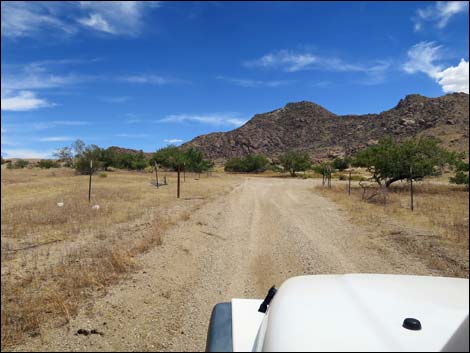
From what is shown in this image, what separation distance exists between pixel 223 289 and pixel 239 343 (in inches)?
160

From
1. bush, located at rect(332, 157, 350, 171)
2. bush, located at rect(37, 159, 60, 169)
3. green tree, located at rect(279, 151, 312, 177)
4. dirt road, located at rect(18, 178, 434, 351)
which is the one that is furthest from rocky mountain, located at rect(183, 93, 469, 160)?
dirt road, located at rect(18, 178, 434, 351)

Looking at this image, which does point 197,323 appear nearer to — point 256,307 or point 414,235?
point 256,307

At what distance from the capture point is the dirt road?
4.51 m

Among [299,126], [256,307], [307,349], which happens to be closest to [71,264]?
[256,307]

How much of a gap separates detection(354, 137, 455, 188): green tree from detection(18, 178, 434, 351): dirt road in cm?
1715

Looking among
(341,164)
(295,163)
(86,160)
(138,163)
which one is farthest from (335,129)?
(86,160)

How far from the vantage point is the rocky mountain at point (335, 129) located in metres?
74.9

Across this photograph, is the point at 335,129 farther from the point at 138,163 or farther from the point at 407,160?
the point at 407,160

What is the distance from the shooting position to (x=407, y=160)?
1113 inches

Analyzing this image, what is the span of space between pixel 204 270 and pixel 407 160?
2541cm

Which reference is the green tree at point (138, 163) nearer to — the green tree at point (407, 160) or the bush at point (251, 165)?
the bush at point (251, 165)

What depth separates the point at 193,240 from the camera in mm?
9562

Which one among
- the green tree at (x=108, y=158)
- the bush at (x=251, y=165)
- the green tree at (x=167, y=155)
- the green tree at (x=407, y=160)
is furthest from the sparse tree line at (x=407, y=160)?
the bush at (x=251, y=165)

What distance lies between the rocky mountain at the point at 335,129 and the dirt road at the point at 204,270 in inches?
2511
